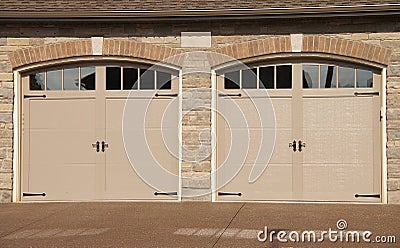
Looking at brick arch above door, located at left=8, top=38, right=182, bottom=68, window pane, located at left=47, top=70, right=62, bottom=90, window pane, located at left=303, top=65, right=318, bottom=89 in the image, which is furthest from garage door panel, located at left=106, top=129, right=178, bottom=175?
window pane, located at left=303, top=65, right=318, bottom=89

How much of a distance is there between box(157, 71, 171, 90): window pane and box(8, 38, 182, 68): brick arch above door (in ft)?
1.13

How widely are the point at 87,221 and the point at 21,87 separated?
3.74 m

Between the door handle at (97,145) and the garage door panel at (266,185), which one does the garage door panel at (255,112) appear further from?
the door handle at (97,145)

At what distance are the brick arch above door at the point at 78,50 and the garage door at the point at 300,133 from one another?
1746 mm

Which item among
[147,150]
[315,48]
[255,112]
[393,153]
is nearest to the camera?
[393,153]

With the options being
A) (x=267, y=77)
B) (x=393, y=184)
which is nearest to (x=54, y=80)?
(x=267, y=77)

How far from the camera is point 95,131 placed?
11.6m

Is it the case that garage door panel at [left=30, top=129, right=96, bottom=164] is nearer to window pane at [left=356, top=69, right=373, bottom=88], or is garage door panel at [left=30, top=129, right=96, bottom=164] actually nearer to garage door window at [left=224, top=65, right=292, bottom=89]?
garage door window at [left=224, top=65, right=292, bottom=89]

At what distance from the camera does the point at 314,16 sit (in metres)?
10.9

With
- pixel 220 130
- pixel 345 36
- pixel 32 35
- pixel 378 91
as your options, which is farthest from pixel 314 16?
pixel 32 35

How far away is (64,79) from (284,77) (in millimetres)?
4166

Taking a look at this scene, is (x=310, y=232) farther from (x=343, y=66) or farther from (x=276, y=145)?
(x=343, y=66)

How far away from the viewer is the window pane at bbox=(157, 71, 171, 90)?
11.5m

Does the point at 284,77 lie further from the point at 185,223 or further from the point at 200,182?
the point at 185,223
